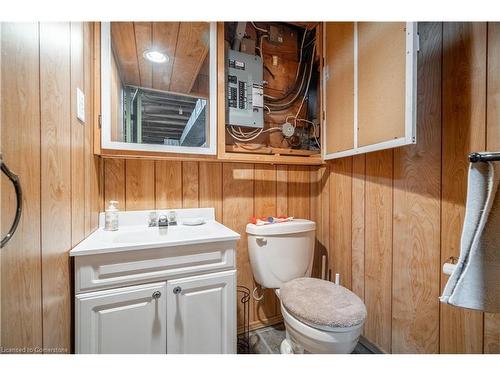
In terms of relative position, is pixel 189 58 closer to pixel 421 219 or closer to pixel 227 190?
pixel 227 190

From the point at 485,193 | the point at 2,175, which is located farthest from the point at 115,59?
the point at 485,193

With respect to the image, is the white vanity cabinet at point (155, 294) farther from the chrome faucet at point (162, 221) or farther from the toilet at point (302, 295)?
the toilet at point (302, 295)

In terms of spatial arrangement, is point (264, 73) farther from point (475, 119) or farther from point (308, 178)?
point (475, 119)

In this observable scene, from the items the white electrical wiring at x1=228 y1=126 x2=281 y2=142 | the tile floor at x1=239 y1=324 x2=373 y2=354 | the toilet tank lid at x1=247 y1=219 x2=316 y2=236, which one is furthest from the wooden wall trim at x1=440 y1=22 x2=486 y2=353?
the white electrical wiring at x1=228 y1=126 x2=281 y2=142

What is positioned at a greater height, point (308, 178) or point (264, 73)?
point (264, 73)

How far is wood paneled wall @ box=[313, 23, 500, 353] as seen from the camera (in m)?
0.75

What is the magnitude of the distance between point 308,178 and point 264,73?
0.78 m

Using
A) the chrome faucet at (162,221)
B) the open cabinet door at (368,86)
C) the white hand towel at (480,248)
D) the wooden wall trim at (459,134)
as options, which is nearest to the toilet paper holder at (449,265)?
the wooden wall trim at (459,134)

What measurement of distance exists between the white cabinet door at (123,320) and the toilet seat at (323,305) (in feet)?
1.76

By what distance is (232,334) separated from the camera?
0.95m

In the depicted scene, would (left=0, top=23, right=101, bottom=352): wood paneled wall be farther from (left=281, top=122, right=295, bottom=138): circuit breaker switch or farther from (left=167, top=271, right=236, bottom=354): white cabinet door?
(left=281, top=122, right=295, bottom=138): circuit breaker switch

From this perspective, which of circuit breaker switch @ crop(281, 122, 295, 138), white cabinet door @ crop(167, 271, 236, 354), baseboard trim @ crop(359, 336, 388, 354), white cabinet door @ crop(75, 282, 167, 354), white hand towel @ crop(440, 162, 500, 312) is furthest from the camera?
circuit breaker switch @ crop(281, 122, 295, 138)

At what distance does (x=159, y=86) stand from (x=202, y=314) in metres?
1.12

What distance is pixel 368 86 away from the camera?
40.4 inches
